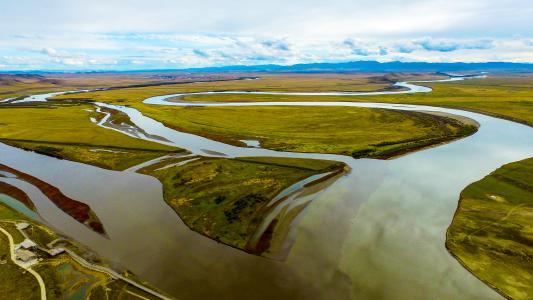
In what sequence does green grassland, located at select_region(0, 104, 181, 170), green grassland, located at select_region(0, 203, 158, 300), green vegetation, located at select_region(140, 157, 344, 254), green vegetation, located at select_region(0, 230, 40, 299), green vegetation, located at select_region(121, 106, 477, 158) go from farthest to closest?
green vegetation, located at select_region(121, 106, 477, 158)
green grassland, located at select_region(0, 104, 181, 170)
green vegetation, located at select_region(140, 157, 344, 254)
green grassland, located at select_region(0, 203, 158, 300)
green vegetation, located at select_region(0, 230, 40, 299)

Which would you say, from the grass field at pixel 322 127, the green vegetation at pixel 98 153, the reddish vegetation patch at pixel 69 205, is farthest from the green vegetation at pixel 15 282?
the grass field at pixel 322 127

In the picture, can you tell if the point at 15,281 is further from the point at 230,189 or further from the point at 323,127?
the point at 323,127

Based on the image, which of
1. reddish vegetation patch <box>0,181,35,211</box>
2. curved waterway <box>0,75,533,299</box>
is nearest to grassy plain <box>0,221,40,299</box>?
curved waterway <box>0,75,533,299</box>

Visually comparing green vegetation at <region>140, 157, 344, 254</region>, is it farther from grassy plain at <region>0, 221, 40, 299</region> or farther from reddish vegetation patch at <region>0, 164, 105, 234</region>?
grassy plain at <region>0, 221, 40, 299</region>

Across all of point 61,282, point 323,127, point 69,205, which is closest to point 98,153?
point 69,205

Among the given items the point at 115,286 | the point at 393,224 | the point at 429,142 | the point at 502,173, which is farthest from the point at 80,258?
the point at 429,142

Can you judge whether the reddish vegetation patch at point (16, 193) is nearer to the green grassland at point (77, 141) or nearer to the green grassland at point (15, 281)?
the green grassland at point (77, 141)
